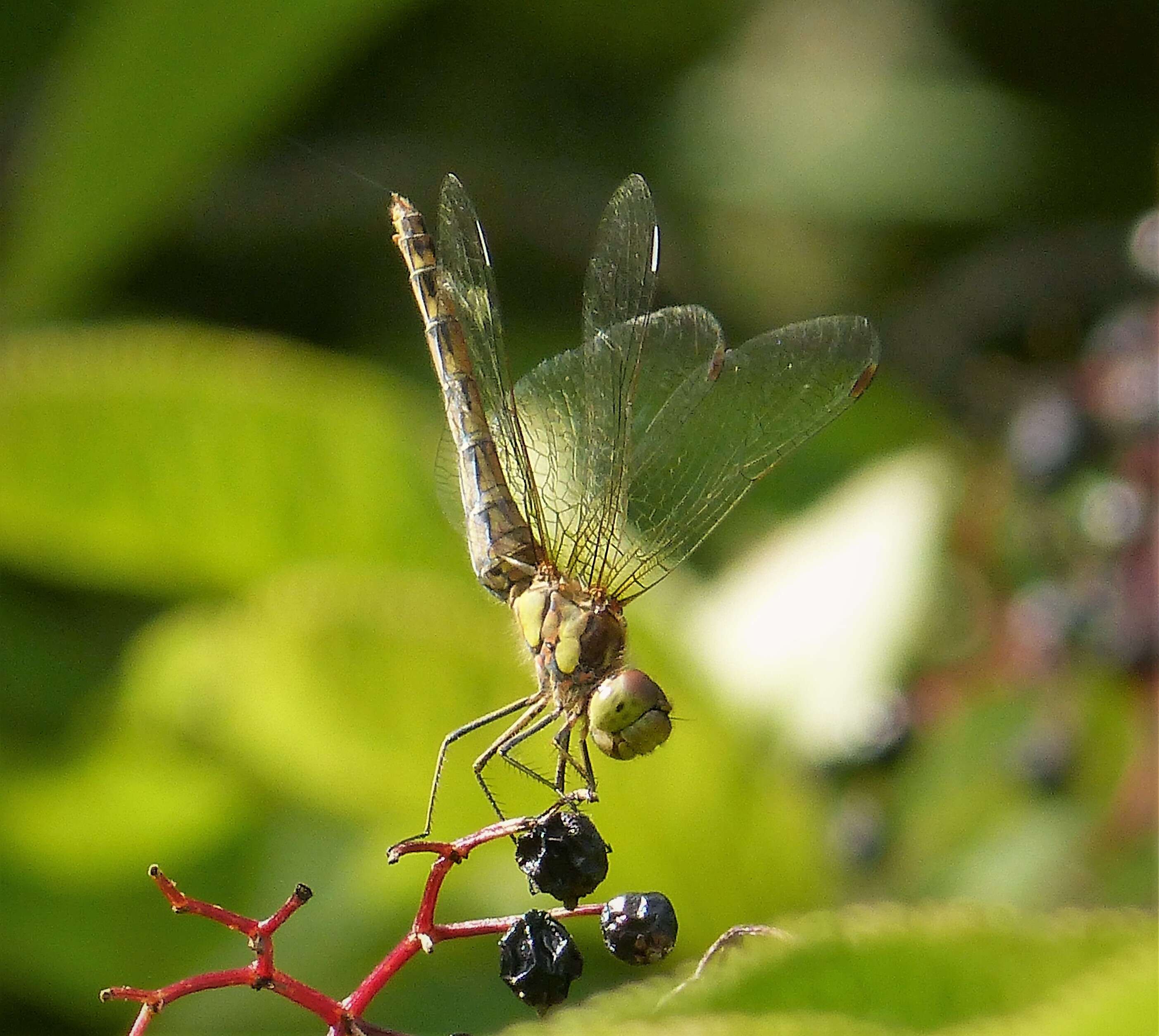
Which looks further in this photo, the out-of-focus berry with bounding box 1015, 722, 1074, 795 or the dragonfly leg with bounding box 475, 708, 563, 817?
the out-of-focus berry with bounding box 1015, 722, 1074, 795

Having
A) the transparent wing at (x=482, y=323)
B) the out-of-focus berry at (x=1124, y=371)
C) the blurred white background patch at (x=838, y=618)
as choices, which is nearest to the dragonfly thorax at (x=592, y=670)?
the transparent wing at (x=482, y=323)

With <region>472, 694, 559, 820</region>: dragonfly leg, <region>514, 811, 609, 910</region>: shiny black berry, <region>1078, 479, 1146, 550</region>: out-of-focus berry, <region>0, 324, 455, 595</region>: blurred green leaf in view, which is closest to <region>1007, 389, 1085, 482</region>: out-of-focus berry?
<region>1078, 479, 1146, 550</region>: out-of-focus berry

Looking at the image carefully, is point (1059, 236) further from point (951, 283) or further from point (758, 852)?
point (758, 852)

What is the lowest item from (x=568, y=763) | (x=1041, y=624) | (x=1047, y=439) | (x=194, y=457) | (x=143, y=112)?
(x=568, y=763)

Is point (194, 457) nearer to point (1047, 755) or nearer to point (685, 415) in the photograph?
point (685, 415)

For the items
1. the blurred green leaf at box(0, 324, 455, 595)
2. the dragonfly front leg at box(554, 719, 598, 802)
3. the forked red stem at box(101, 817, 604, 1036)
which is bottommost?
the forked red stem at box(101, 817, 604, 1036)

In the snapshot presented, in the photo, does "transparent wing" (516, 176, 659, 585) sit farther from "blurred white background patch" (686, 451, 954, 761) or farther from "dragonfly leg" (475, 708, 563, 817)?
"blurred white background patch" (686, 451, 954, 761)

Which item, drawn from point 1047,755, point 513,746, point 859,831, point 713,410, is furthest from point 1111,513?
point 513,746
